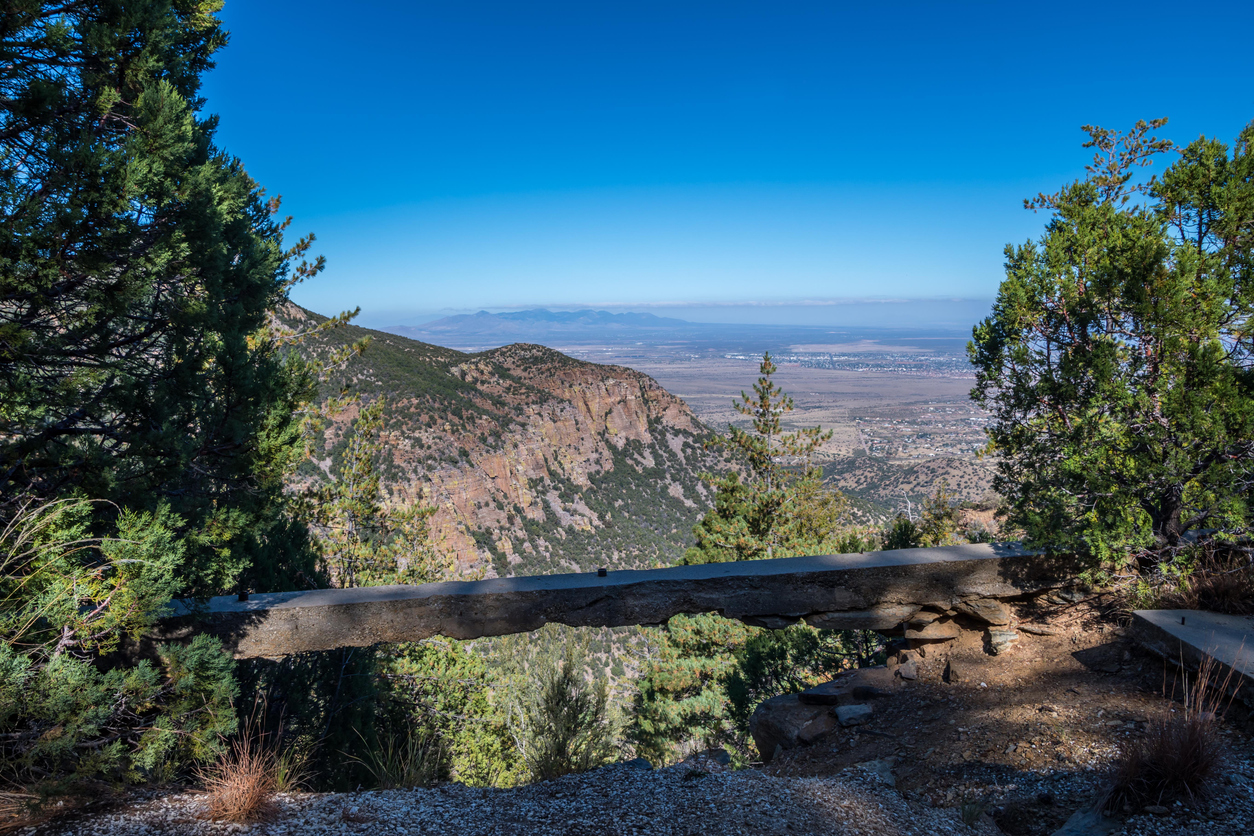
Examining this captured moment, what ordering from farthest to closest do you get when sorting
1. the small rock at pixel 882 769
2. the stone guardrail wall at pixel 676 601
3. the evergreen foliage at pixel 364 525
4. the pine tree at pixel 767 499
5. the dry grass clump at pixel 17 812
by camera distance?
the pine tree at pixel 767 499 < the evergreen foliage at pixel 364 525 < the stone guardrail wall at pixel 676 601 < the small rock at pixel 882 769 < the dry grass clump at pixel 17 812

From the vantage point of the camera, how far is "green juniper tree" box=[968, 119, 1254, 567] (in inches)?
127

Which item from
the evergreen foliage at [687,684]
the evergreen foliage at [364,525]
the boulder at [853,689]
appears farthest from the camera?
the evergreen foliage at [687,684]

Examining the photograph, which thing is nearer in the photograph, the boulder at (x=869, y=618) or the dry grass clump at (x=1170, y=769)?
the dry grass clump at (x=1170, y=769)

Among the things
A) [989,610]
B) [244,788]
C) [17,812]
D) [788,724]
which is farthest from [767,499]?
[17,812]

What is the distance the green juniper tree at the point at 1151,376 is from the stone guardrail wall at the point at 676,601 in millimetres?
497

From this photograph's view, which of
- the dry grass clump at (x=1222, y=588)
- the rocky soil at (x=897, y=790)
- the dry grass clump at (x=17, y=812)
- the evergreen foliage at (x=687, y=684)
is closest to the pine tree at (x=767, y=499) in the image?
the evergreen foliage at (x=687, y=684)

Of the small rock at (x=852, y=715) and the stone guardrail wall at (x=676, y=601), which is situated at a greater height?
the stone guardrail wall at (x=676, y=601)

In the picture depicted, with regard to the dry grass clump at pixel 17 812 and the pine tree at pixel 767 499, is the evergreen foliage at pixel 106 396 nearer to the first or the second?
the dry grass clump at pixel 17 812

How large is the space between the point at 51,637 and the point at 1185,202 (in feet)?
21.4

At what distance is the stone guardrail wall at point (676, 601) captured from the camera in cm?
337

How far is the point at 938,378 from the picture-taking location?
136 m

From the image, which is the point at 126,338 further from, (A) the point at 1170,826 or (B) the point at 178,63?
(A) the point at 1170,826

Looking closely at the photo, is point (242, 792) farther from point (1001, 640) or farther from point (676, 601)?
point (1001, 640)

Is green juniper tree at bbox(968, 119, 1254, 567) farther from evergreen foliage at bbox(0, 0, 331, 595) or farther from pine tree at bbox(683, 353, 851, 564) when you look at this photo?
pine tree at bbox(683, 353, 851, 564)
